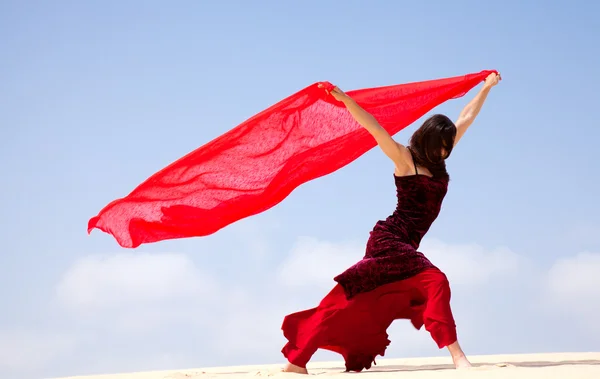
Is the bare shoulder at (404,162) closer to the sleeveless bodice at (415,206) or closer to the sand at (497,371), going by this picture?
the sleeveless bodice at (415,206)

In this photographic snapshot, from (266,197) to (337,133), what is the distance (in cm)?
88

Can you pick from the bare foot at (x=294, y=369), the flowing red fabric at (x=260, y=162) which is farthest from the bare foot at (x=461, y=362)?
the flowing red fabric at (x=260, y=162)

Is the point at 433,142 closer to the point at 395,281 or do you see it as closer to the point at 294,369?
the point at 395,281

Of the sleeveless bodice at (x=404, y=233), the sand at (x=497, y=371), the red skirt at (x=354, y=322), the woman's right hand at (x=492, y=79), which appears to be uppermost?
the woman's right hand at (x=492, y=79)

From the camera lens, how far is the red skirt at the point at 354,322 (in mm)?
7062

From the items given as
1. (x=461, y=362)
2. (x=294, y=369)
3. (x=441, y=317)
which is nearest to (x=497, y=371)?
(x=461, y=362)

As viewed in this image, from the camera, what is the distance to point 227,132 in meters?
7.66

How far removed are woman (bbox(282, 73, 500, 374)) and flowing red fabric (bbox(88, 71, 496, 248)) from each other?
2.10 ft

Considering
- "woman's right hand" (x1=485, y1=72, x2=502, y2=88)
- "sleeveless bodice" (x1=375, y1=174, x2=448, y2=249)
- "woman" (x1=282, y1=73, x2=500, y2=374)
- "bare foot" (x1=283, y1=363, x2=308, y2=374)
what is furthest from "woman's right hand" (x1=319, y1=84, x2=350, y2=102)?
"bare foot" (x1=283, y1=363, x2=308, y2=374)

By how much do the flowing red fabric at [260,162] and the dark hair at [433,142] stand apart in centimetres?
91

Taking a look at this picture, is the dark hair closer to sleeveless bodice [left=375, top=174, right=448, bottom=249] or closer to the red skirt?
sleeveless bodice [left=375, top=174, right=448, bottom=249]

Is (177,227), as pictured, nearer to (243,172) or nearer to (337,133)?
(243,172)

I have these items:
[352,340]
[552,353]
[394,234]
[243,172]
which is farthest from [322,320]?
[552,353]

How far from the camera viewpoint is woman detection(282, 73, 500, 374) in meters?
6.71
